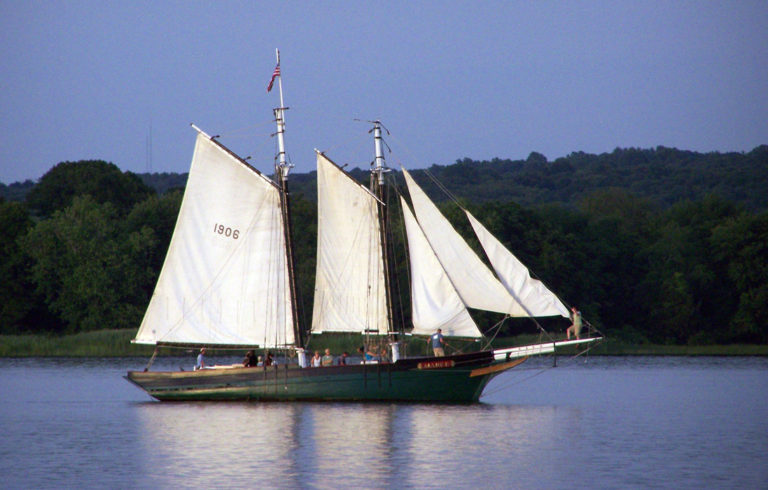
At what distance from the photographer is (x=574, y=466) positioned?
32.4 m

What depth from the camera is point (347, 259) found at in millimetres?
49406

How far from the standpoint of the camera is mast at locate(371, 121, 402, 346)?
161ft

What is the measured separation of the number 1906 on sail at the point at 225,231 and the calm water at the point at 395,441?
7126 millimetres

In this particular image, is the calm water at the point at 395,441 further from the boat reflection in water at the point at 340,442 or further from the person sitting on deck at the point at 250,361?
the person sitting on deck at the point at 250,361

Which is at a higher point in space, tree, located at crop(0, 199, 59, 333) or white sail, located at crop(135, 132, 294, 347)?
tree, located at crop(0, 199, 59, 333)

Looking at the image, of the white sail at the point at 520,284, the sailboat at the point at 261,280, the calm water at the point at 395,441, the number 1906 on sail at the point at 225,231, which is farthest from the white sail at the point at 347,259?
the white sail at the point at 520,284

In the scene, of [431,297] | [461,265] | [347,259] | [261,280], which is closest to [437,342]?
[431,297]

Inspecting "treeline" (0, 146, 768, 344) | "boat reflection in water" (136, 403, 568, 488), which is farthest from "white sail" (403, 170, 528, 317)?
"treeline" (0, 146, 768, 344)

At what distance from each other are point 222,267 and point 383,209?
7250 mm

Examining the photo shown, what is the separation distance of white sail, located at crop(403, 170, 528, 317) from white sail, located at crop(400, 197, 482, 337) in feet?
0.96

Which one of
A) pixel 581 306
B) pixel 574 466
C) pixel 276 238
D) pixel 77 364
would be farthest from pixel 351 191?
pixel 581 306

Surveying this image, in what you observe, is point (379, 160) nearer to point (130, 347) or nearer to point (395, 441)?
point (395, 441)

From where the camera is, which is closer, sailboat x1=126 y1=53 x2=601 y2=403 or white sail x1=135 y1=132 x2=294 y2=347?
sailboat x1=126 y1=53 x2=601 y2=403

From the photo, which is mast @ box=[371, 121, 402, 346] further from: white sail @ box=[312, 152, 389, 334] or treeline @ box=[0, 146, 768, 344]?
treeline @ box=[0, 146, 768, 344]
